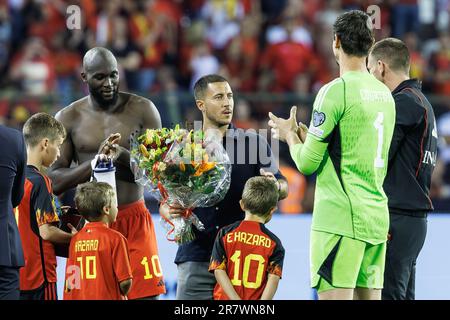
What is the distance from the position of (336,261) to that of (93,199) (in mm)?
1575

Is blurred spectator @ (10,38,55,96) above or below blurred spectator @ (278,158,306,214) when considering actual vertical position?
above

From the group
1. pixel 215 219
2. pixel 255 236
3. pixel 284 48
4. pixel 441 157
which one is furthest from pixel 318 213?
pixel 284 48

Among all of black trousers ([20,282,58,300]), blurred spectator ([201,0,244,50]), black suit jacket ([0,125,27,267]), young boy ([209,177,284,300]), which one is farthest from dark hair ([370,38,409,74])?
blurred spectator ([201,0,244,50])

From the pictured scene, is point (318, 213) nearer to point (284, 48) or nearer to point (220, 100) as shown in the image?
point (220, 100)

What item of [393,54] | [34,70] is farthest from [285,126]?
[34,70]

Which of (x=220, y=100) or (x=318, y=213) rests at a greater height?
(x=220, y=100)

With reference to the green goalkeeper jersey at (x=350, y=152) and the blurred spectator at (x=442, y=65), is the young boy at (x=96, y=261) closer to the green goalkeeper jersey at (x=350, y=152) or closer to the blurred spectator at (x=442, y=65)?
the green goalkeeper jersey at (x=350, y=152)

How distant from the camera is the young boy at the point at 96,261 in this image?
5891mm

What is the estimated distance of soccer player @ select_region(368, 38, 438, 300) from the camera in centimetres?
604

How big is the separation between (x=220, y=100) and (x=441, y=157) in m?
6.76

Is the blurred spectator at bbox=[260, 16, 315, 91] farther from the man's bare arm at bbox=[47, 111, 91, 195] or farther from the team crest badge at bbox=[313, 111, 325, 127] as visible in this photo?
the team crest badge at bbox=[313, 111, 325, 127]

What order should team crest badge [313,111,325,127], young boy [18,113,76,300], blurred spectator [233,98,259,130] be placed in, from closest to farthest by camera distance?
team crest badge [313,111,325,127] < young boy [18,113,76,300] < blurred spectator [233,98,259,130]
